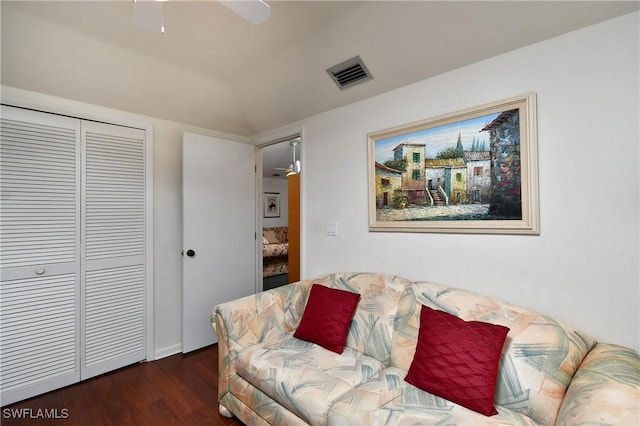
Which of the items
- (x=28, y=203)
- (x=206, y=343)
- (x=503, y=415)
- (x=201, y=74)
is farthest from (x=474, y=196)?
(x=28, y=203)

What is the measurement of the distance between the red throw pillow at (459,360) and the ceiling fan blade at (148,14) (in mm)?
1976

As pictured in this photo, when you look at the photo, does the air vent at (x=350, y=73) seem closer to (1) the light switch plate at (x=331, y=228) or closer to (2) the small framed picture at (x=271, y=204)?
(1) the light switch plate at (x=331, y=228)

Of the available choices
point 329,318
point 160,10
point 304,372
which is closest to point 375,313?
point 329,318

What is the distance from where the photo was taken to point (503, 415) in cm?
125

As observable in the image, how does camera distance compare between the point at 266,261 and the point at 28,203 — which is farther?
the point at 266,261

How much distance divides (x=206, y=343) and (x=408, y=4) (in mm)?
3171

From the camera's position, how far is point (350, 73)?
2.13 meters

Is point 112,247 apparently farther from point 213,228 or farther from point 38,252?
point 213,228

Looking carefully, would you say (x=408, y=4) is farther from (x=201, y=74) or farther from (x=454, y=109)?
(x=201, y=74)

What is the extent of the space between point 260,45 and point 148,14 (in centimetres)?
88

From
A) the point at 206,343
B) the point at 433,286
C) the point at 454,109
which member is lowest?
the point at 206,343

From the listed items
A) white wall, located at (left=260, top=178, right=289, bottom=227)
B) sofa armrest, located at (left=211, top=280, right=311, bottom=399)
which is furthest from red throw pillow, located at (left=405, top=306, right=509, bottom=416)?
white wall, located at (left=260, top=178, right=289, bottom=227)

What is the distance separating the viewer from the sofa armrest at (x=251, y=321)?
73.8 inches

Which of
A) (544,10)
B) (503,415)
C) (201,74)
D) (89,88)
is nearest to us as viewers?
(503,415)
